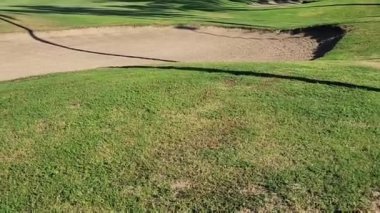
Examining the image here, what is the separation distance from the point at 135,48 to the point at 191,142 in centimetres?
960

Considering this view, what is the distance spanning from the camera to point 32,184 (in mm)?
5715

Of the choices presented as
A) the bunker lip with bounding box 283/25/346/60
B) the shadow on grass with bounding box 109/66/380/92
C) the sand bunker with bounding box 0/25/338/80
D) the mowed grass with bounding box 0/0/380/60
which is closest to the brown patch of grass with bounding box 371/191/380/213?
the shadow on grass with bounding box 109/66/380/92

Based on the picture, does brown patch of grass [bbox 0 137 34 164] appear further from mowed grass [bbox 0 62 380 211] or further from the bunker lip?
the bunker lip

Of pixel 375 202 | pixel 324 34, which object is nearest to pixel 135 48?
pixel 324 34

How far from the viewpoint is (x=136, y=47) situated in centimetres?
1597

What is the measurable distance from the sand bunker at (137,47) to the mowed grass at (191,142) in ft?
14.2

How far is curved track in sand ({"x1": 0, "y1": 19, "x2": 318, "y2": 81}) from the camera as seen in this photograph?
1328 cm

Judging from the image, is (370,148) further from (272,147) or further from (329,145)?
(272,147)

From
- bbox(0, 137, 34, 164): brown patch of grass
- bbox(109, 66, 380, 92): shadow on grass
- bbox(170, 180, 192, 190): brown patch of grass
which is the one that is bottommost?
bbox(170, 180, 192, 190): brown patch of grass

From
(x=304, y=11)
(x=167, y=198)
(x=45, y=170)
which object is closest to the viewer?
(x=167, y=198)

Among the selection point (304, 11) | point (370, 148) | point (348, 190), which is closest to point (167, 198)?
point (348, 190)

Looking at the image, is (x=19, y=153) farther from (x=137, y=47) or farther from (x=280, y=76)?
(x=137, y=47)

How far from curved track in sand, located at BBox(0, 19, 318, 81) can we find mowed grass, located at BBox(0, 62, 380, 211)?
4421 mm

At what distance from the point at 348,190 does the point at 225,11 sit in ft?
76.9
